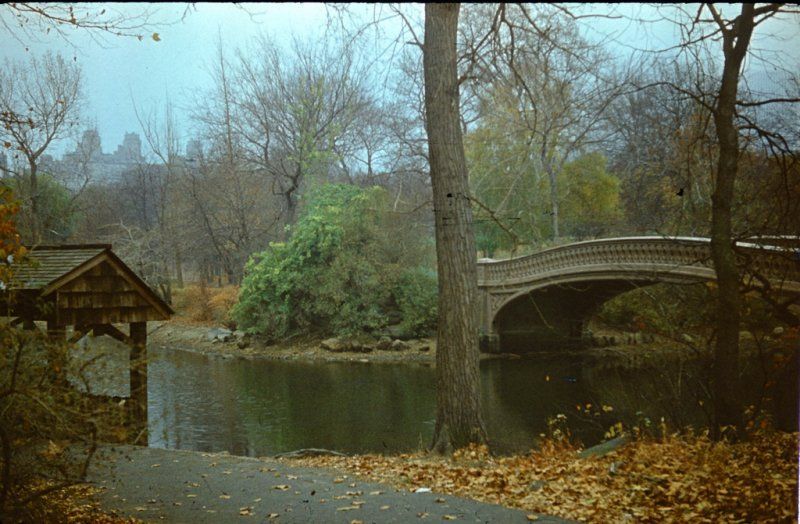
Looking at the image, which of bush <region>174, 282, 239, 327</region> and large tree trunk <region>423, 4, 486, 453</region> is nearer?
large tree trunk <region>423, 4, 486, 453</region>

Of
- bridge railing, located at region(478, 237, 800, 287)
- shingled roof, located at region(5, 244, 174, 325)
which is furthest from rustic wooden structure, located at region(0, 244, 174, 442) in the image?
bridge railing, located at region(478, 237, 800, 287)

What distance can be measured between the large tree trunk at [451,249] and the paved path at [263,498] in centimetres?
162

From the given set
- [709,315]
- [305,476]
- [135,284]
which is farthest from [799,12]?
[135,284]

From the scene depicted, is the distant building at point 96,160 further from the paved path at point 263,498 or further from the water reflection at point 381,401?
the paved path at point 263,498

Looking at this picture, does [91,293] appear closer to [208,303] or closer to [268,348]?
[208,303]

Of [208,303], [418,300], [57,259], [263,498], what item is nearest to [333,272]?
[418,300]

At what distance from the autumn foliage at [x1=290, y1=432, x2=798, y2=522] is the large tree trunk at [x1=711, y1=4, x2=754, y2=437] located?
385 mm

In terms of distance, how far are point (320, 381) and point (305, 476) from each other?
10338 millimetres

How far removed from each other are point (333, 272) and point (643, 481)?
51.7ft

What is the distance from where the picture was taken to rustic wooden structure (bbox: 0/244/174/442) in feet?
22.2

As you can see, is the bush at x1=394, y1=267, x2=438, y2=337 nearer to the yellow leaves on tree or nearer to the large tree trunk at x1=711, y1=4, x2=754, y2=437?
the large tree trunk at x1=711, y1=4, x2=754, y2=437

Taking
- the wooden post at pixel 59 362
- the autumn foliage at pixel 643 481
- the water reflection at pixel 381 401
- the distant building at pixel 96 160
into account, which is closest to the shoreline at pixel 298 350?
the water reflection at pixel 381 401

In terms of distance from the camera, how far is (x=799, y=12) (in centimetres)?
551

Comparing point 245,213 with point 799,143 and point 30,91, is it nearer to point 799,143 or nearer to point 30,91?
point 30,91
